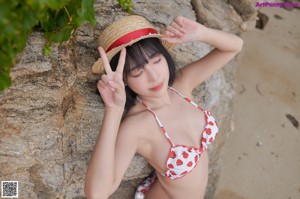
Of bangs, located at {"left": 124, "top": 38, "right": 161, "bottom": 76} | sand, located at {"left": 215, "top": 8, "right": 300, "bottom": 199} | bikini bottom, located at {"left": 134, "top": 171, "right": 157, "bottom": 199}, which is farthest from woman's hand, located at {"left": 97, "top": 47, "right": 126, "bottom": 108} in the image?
sand, located at {"left": 215, "top": 8, "right": 300, "bottom": 199}

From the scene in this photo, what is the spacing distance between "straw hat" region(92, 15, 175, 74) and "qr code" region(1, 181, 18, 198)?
890 millimetres

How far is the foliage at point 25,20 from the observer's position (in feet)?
4.88

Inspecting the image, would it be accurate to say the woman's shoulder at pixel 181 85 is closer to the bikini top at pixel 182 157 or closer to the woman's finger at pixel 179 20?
the bikini top at pixel 182 157

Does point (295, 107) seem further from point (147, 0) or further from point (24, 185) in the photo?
point (24, 185)

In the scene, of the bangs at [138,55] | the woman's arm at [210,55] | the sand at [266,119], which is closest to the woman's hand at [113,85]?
the bangs at [138,55]

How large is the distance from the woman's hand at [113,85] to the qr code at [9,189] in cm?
77

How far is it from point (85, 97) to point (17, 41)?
1.05m

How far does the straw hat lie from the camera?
2365 millimetres

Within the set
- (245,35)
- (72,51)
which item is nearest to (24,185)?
(72,51)

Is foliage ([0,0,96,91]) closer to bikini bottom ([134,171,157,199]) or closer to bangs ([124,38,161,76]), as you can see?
bangs ([124,38,161,76])

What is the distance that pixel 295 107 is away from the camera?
473cm

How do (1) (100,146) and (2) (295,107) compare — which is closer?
(1) (100,146)

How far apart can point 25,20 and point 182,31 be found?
1.18 m

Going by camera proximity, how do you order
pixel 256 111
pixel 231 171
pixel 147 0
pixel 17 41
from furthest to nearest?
pixel 256 111, pixel 231 171, pixel 147 0, pixel 17 41
